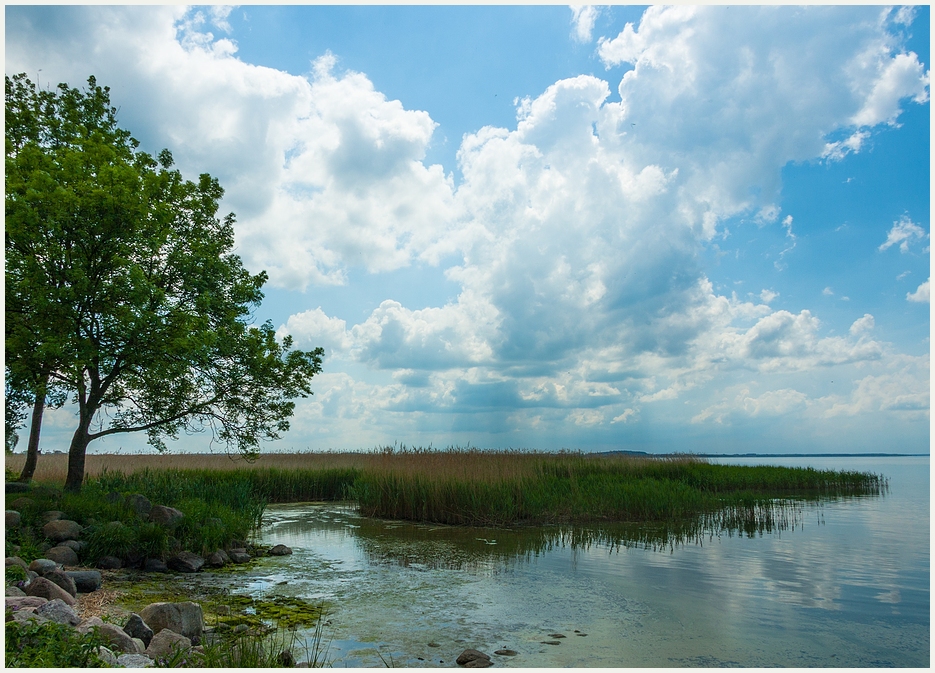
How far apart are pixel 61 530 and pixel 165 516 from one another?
5.40ft

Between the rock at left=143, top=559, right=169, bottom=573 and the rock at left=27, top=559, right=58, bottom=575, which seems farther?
the rock at left=143, top=559, right=169, bottom=573

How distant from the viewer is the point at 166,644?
5.49 meters

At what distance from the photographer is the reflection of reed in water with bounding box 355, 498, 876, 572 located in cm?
1099

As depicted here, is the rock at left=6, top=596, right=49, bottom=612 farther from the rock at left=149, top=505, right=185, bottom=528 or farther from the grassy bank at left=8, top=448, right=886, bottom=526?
the grassy bank at left=8, top=448, right=886, bottom=526

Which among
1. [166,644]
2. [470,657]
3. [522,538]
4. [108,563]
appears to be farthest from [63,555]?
[522,538]

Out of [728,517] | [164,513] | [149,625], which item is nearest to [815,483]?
[728,517]

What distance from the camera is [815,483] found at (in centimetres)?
2870

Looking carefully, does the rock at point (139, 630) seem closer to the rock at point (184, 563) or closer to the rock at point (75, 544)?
the rock at point (184, 563)

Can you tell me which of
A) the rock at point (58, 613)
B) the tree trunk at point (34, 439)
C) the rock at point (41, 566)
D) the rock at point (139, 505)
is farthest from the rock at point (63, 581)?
the tree trunk at point (34, 439)

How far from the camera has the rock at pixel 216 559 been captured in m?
10.3

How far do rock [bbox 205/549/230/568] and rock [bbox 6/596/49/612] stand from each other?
466 cm

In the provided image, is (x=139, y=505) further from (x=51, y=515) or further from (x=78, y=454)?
(x=78, y=454)

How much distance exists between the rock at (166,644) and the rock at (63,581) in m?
2.46

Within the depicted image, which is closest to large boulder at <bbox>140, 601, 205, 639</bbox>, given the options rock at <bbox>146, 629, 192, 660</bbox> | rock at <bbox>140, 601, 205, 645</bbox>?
rock at <bbox>140, 601, 205, 645</bbox>
